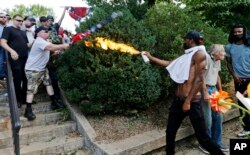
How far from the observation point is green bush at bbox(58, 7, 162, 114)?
6.04m

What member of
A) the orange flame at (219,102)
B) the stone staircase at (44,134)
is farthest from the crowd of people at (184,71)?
the orange flame at (219,102)

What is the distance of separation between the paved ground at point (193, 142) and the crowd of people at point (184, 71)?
0.20 m

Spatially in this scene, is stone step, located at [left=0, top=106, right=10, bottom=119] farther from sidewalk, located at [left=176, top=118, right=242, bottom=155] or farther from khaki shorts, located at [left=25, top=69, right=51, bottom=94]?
sidewalk, located at [left=176, top=118, right=242, bottom=155]

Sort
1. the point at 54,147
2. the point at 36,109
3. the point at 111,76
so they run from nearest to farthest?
the point at 54,147 → the point at 111,76 → the point at 36,109

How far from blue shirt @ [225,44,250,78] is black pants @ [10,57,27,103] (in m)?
3.91

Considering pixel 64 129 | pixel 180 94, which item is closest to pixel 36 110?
pixel 64 129

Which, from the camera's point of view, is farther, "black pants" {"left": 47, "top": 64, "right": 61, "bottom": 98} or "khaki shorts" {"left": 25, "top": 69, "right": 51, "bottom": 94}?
"black pants" {"left": 47, "top": 64, "right": 61, "bottom": 98}

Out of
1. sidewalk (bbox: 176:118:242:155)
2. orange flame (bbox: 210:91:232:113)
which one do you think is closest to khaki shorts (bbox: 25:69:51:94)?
sidewalk (bbox: 176:118:242:155)

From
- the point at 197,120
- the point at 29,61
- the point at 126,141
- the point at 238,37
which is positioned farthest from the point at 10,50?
the point at 238,37

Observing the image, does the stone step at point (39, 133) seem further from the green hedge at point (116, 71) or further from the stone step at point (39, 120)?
the green hedge at point (116, 71)

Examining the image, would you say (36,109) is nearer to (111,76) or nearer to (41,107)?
(41,107)

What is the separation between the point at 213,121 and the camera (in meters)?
5.76

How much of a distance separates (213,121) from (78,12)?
4.22 m

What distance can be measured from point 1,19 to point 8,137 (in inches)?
101
